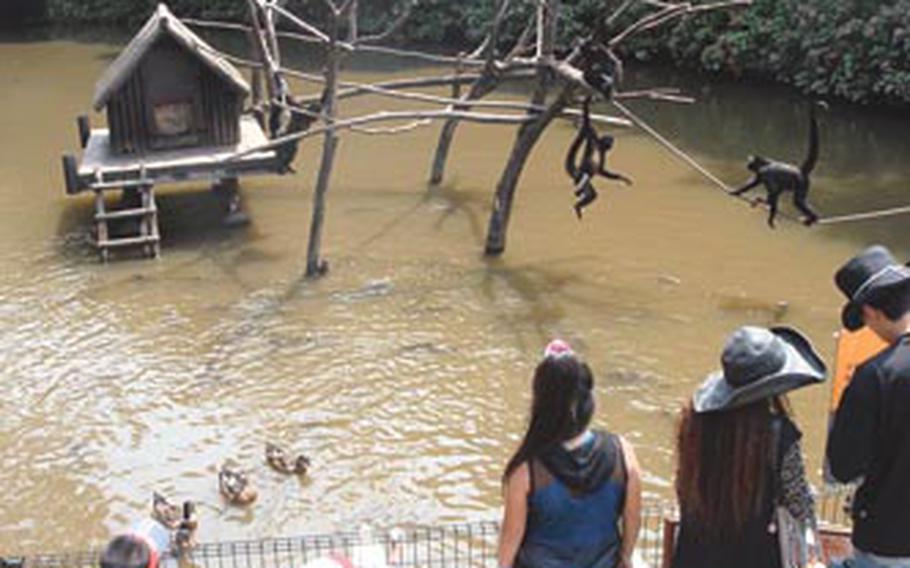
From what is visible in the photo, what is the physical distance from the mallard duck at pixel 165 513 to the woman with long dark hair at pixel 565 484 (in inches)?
139

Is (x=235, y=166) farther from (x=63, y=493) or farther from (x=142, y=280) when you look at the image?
(x=63, y=493)

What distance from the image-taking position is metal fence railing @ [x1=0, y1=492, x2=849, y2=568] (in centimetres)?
570

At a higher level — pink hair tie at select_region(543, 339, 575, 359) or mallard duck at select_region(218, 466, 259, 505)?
pink hair tie at select_region(543, 339, 575, 359)

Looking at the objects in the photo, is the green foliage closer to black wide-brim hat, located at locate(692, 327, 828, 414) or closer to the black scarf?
black wide-brim hat, located at locate(692, 327, 828, 414)

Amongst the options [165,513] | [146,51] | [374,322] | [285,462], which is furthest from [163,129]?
[165,513]

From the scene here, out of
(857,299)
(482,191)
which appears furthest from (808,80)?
(857,299)

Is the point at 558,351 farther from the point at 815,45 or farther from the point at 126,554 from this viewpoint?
the point at 815,45

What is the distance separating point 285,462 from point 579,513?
422 centimetres

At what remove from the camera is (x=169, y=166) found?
11.5m

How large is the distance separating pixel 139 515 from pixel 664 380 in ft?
12.1

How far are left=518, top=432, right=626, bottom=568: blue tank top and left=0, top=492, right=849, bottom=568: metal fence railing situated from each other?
2258 millimetres

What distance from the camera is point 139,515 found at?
6.89 metres

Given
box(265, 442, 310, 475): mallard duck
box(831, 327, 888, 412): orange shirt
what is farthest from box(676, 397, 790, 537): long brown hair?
box(265, 442, 310, 475): mallard duck

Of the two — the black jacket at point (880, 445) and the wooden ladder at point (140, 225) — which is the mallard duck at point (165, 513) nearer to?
the black jacket at point (880, 445)
